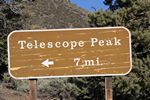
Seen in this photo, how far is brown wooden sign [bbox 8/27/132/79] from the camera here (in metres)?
11.1

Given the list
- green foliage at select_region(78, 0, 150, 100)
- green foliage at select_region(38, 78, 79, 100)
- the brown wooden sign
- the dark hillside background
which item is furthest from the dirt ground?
the brown wooden sign

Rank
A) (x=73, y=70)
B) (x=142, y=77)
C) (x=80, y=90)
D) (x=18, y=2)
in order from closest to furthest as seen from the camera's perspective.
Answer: (x=73, y=70), (x=18, y=2), (x=142, y=77), (x=80, y=90)

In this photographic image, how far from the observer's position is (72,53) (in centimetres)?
1112

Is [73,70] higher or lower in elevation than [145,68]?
higher

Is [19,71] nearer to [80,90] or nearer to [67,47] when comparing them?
[67,47]

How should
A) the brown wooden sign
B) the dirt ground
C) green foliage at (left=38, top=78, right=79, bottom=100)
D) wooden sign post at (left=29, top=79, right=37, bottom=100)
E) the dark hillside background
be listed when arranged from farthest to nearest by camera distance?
green foliage at (left=38, top=78, right=79, bottom=100)
the dark hillside background
the dirt ground
wooden sign post at (left=29, top=79, right=37, bottom=100)
the brown wooden sign

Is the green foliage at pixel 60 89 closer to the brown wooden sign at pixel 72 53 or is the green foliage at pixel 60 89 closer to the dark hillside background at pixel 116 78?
the dark hillside background at pixel 116 78

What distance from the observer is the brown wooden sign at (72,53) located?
11109 millimetres

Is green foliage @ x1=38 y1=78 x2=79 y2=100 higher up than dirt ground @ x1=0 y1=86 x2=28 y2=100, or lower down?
lower down

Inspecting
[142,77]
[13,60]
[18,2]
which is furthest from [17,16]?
[13,60]

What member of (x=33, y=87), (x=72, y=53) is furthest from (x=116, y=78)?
(x=72, y=53)

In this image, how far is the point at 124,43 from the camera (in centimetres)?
1116

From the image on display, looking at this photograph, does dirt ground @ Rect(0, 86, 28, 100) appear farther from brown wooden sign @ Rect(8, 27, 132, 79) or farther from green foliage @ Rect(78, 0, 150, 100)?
brown wooden sign @ Rect(8, 27, 132, 79)

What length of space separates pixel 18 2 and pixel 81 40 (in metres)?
15.1
